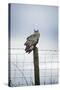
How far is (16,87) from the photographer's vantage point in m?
2.62

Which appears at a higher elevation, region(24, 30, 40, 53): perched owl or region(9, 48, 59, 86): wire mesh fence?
region(24, 30, 40, 53): perched owl

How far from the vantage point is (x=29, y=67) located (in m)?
2.68

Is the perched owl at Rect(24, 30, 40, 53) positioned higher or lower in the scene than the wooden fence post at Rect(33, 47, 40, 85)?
higher

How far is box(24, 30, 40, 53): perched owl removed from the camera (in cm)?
269

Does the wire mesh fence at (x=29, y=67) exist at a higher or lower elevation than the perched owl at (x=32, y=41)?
lower

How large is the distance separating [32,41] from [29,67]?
370 millimetres

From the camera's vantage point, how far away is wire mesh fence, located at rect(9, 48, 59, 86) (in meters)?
2.64

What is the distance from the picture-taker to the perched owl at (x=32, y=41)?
269 cm

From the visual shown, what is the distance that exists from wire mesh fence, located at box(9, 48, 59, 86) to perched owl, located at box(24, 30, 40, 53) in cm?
9

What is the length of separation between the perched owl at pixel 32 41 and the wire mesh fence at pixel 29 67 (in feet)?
0.28

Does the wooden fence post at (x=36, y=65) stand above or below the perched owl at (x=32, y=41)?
below

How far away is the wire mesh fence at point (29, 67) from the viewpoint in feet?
8.66

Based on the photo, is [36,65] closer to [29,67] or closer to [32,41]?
[29,67]

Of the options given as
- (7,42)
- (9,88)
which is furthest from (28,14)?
(9,88)
